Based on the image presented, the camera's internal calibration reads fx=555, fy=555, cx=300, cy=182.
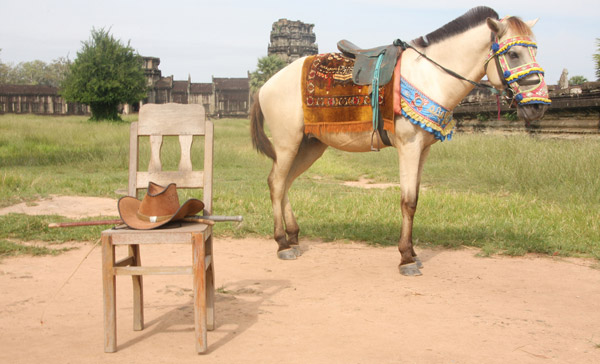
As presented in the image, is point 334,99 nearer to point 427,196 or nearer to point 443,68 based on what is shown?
point 443,68

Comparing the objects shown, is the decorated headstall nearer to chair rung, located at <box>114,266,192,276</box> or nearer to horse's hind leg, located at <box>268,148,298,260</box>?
horse's hind leg, located at <box>268,148,298,260</box>

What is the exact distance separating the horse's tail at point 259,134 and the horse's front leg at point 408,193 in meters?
1.50

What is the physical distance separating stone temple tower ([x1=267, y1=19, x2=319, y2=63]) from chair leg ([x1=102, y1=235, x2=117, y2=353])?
59.6m

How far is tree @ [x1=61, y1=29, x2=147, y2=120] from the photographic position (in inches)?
1531

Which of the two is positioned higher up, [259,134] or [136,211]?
[259,134]

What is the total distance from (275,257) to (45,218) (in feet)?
10.4

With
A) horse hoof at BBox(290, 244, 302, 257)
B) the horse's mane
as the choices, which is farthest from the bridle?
horse hoof at BBox(290, 244, 302, 257)

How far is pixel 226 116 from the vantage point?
206 ft

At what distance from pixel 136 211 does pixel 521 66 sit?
11.4ft

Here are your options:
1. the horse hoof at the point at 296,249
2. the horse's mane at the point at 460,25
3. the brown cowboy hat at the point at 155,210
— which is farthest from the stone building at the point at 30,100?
the brown cowboy hat at the point at 155,210

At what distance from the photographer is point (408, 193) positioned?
17.4 feet

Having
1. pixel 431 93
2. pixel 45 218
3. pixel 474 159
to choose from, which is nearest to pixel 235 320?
pixel 431 93

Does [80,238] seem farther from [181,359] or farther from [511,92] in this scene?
[511,92]

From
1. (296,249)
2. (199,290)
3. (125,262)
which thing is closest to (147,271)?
(199,290)
